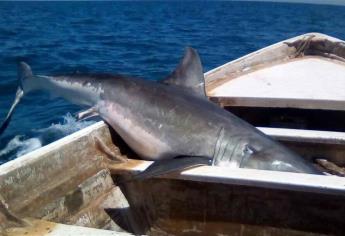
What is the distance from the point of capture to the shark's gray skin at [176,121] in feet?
11.1

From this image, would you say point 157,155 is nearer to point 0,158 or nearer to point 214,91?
point 214,91

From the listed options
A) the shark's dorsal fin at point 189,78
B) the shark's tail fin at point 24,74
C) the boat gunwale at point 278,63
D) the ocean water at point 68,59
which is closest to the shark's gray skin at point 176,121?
the shark's dorsal fin at point 189,78

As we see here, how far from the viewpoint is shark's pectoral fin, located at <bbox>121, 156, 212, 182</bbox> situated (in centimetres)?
303

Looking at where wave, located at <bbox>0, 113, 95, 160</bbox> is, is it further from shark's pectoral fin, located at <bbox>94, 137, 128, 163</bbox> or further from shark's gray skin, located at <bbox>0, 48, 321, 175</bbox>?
shark's pectoral fin, located at <bbox>94, 137, 128, 163</bbox>

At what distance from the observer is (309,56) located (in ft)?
22.8

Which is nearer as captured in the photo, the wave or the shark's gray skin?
the shark's gray skin

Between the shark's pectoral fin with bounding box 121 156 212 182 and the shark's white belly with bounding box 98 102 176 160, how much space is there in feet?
0.94

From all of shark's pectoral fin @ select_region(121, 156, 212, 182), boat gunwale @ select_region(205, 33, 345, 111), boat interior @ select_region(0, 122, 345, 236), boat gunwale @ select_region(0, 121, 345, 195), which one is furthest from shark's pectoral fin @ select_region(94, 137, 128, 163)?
boat gunwale @ select_region(205, 33, 345, 111)

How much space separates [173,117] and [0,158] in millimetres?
4064

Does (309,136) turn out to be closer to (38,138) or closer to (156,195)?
(156,195)

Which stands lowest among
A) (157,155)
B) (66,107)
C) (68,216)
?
(66,107)

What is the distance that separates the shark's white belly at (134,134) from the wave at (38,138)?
3424 millimetres

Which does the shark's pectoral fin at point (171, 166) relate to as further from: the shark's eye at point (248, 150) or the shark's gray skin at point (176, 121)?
the shark's eye at point (248, 150)

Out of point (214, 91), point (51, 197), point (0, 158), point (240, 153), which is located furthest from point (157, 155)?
point (0, 158)
